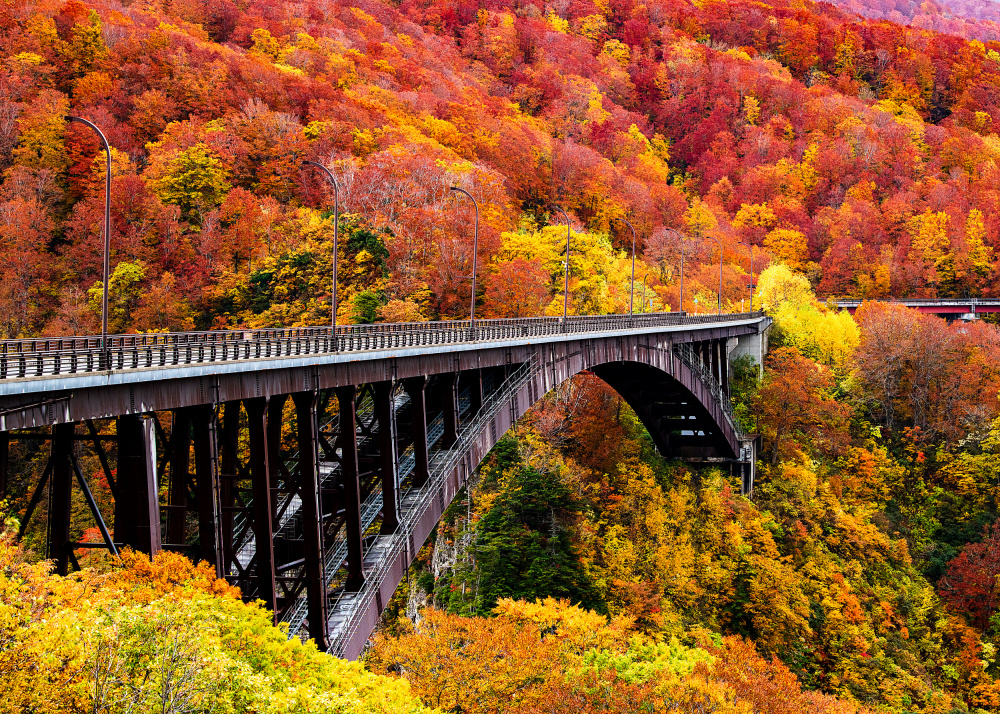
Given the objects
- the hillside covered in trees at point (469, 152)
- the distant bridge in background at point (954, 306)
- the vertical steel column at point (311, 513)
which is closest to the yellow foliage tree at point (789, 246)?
the hillside covered in trees at point (469, 152)

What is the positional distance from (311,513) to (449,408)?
1062 cm

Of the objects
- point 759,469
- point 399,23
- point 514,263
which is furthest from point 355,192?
point 399,23

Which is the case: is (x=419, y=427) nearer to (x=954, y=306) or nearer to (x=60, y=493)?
(x=60, y=493)

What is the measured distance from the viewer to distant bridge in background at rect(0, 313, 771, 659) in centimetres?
1728

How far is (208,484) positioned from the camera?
1923 cm

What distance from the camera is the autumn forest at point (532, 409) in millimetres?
19438

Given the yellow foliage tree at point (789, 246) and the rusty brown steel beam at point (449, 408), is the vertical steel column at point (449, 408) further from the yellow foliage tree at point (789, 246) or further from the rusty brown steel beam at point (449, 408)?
the yellow foliage tree at point (789, 246)

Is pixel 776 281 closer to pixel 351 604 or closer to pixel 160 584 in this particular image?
pixel 351 604

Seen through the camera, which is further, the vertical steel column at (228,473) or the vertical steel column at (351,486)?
the vertical steel column at (351,486)

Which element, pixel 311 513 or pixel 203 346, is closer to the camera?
pixel 203 346

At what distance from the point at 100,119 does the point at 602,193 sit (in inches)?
2124

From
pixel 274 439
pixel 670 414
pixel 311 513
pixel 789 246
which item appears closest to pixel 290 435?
pixel 311 513

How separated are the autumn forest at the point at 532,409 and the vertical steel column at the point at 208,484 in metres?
1.40

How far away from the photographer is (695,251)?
355 ft
